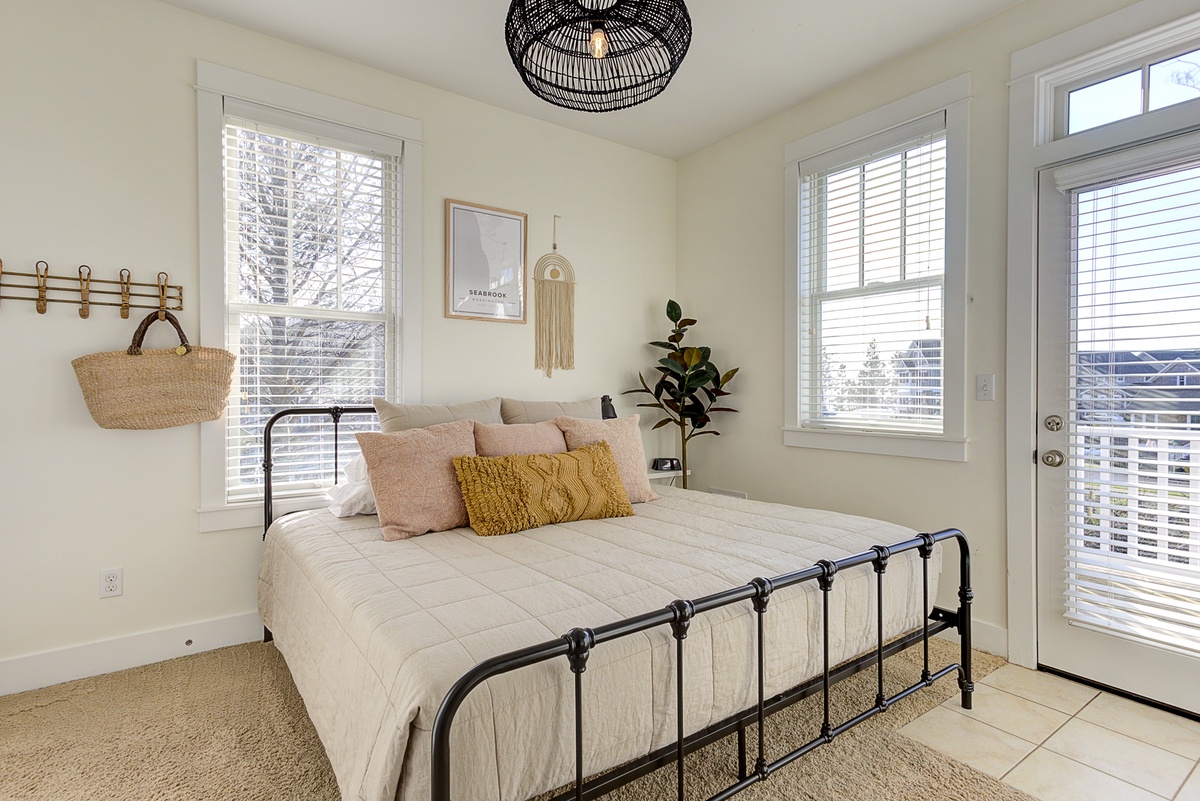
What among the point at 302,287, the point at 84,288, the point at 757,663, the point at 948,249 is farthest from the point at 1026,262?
the point at 84,288

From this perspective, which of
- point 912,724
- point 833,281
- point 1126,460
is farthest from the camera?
point 833,281

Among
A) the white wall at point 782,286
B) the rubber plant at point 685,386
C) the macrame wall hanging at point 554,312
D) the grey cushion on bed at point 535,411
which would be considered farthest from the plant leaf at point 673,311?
the grey cushion on bed at point 535,411

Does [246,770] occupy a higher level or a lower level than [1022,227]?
lower

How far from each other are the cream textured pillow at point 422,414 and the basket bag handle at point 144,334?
0.76 m

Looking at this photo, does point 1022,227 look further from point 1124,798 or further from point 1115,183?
point 1124,798

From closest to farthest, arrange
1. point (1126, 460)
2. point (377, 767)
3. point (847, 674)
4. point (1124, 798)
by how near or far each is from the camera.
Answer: point (377, 767), point (1124, 798), point (847, 674), point (1126, 460)

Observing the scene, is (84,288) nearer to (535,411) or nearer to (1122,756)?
(535,411)

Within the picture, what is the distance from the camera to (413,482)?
218cm

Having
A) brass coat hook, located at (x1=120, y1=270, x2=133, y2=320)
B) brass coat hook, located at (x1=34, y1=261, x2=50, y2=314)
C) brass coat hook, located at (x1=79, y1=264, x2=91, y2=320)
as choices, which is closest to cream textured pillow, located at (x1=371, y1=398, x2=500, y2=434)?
brass coat hook, located at (x1=120, y1=270, x2=133, y2=320)

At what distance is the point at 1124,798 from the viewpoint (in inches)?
63.9

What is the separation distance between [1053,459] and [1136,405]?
1.09ft

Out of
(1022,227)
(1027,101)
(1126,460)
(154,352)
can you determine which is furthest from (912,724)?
(154,352)

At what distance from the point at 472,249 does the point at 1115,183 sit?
9.24ft

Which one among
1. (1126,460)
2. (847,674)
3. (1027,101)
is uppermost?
(1027,101)
